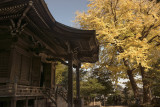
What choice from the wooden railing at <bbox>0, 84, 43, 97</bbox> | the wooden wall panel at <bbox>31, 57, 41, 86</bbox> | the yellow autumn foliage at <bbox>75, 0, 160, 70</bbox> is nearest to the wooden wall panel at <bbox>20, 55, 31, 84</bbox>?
the wooden wall panel at <bbox>31, 57, 41, 86</bbox>

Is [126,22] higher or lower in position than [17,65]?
higher

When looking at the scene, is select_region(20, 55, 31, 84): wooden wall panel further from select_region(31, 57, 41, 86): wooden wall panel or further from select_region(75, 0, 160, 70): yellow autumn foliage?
select_region(75, 0, 160, 70): yellow autumn foliage

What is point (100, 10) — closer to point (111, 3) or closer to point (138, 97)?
point (111, 3)

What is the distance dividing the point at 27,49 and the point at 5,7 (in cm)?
336

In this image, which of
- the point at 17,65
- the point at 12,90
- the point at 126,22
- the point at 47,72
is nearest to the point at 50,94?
the point at 47,72

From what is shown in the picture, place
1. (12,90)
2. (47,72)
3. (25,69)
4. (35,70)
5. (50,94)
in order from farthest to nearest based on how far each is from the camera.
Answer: (47,72) < (35,70) < (50,94) < (25,69) < (12,90)

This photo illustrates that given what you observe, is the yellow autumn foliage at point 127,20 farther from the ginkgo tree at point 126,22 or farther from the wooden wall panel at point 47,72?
the wooden wall panel at point 47,72

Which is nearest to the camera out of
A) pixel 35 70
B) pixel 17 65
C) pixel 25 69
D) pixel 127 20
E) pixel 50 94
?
pixel 17 65

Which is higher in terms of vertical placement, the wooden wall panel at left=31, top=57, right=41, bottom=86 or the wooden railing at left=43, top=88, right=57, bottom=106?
the wooden wall panel at left=31, top=57, right=41, bottom=86

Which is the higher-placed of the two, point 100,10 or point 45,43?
point 100,10

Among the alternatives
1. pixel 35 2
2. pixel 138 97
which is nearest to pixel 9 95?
pixel 35 2

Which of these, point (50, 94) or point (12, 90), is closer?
point (12, 90)

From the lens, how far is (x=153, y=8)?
43.5 ft

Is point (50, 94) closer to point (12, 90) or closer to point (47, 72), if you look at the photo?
point (47, 72)
